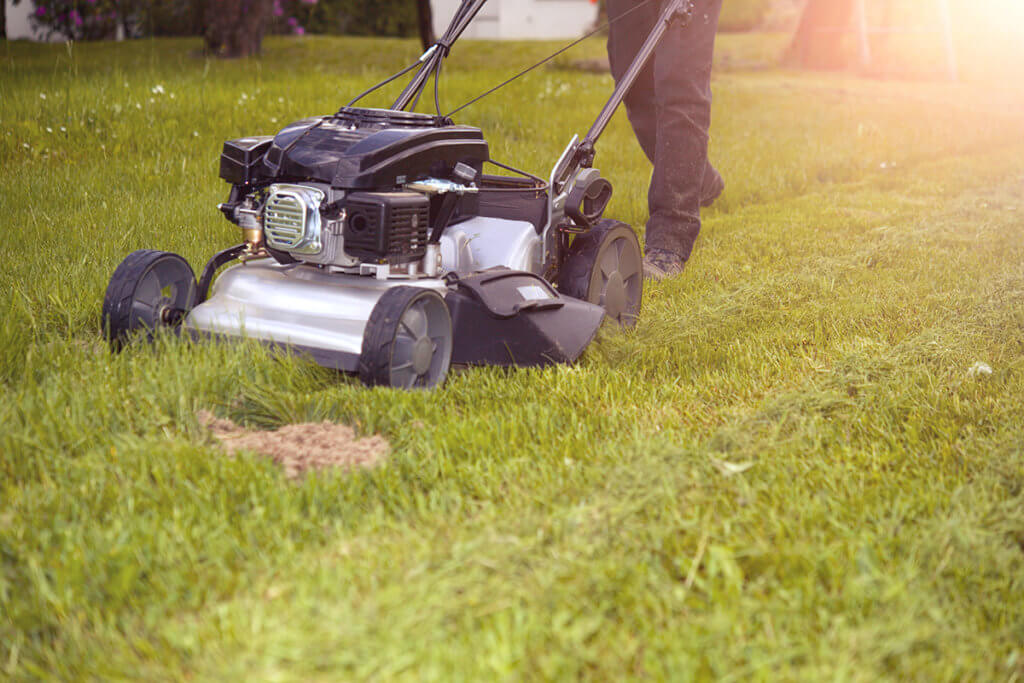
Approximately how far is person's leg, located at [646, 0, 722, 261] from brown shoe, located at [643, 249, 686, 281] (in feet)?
→ 0.06

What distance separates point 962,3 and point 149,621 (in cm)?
1662

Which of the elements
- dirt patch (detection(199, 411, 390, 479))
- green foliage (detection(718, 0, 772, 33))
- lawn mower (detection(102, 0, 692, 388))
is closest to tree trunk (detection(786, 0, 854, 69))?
green foliage (detection(718, 0, 772, 33))

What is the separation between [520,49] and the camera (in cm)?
1280

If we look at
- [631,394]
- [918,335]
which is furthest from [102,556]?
[918,335]

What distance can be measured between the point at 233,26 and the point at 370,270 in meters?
8.42

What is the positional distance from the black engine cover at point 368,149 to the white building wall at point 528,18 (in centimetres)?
1660

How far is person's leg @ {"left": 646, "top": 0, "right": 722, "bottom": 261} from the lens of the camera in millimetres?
3537

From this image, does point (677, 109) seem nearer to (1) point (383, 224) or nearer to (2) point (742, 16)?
(1) point (383, 224)

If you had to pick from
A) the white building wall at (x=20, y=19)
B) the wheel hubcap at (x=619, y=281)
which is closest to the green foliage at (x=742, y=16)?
the white building wall at (x=20, y=19)

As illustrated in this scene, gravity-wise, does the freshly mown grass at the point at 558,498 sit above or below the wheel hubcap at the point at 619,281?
below

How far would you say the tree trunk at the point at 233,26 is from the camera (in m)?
9.70

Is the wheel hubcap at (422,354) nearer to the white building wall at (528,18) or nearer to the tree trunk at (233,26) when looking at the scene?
the tree trunk at (233,26)

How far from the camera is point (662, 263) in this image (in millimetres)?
3611

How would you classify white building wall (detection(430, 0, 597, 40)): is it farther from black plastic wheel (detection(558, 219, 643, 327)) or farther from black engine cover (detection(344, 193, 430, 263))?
black engine cover (detection(344, 193, 430, 263))
